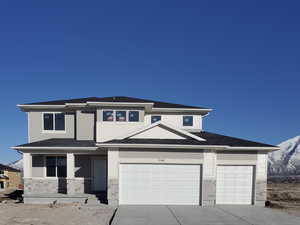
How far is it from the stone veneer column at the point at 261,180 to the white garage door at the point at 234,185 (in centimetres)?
33

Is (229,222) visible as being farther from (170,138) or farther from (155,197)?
(170,138)

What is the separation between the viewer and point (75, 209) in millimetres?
10672

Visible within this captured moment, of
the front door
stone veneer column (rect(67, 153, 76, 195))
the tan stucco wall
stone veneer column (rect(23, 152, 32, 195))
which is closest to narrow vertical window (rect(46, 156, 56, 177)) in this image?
stone veneer column (rect(23, 152, 32, 195))

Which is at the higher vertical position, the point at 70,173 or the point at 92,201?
the point at 70,173

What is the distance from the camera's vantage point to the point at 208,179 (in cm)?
1158

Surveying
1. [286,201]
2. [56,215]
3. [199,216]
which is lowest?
[286,201]

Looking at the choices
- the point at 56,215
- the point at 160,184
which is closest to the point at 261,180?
the point at 160,184

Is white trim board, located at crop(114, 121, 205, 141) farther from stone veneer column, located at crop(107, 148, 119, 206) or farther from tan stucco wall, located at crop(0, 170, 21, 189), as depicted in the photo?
tan stucco wall, located at crop(0, 170, 21, 189)

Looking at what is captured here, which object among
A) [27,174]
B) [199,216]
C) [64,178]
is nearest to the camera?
[199,216]

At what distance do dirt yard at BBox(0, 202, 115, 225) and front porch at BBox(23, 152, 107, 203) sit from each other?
998 mm

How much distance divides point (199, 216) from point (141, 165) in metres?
3.97

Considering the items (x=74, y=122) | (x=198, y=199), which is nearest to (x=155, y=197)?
(x=198, y=199)

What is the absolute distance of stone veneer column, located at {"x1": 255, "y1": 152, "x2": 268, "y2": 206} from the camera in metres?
12.1

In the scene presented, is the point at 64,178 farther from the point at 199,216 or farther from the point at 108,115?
the point at 199,216
